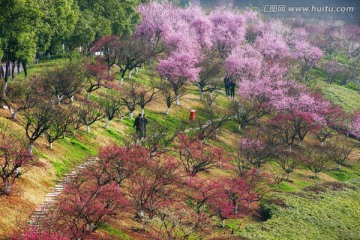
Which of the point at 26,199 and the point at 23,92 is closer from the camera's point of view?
the point at 26,199

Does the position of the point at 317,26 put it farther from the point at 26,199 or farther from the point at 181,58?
the point at 26,199

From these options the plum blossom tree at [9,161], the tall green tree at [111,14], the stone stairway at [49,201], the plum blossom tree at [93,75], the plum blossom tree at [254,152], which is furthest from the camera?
the tall green tree at [111,14]

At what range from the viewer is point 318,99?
272ft

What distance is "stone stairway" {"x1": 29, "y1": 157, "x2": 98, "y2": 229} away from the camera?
2976 centimetres

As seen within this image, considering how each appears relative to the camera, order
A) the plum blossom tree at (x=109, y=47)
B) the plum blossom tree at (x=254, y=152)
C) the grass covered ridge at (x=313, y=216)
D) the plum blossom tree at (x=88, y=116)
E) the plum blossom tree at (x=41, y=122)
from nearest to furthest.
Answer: the plum blossom tree at (x=41, y=122), the grass covered ridge at (x=313, y=216), the plum blossom tree at (x=88, y=116), the plum blossom tree at (x=254, y=152), the plum blossom tree at (x=109, y=47)

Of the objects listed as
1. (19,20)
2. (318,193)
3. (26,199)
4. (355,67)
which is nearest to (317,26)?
(355,67)

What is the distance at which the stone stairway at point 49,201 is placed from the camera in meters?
29.8

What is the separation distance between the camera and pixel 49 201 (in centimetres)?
3378

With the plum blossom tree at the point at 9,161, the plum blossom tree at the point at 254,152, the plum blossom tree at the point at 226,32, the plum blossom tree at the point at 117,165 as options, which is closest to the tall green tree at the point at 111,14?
the plum blossom tree at the point at 226,32

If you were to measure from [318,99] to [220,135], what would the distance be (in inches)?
982

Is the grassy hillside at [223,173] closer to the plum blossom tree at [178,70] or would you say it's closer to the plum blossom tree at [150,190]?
the plum blossom tree at [150,190]

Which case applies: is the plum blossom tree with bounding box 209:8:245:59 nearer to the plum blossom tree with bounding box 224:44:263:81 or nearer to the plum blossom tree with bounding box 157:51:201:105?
the plum blossom tree with bounding box 224:44:263:81

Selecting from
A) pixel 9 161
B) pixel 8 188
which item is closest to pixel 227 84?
pixel 9 161

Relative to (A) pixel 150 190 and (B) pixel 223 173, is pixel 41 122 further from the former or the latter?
(B) pixel 223 173
